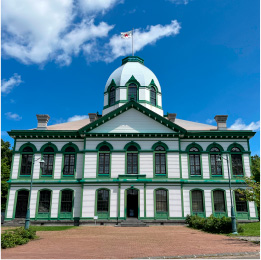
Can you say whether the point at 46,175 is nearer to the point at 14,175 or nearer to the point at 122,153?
the point at 14,175

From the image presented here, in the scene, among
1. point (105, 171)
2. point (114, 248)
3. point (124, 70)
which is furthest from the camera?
point (124, 70)

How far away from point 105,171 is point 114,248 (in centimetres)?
1365

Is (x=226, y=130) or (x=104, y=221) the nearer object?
(x=104, y=221)

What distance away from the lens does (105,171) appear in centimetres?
2550

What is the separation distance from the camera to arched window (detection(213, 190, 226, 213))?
25128 millimetres

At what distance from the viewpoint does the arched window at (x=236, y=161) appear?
26203 millimetres

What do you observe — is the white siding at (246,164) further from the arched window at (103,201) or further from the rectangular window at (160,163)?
the arched window at (103,201)

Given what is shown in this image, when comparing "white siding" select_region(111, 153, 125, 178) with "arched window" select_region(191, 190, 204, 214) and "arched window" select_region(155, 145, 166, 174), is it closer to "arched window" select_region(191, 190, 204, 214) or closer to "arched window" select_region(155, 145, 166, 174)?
"arched window" select_region(155, 145, 166, 174)

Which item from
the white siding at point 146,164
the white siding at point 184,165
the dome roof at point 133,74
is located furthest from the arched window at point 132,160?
the dome roof at point 133,74

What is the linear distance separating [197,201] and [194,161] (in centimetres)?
409

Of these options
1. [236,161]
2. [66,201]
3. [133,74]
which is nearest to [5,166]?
[66,201]

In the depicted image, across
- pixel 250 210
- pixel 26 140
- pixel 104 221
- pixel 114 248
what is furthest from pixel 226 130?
pixel 26 140

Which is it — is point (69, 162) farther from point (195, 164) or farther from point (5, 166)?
point (5, 166)

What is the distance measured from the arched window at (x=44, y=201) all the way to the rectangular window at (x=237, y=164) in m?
19.5
